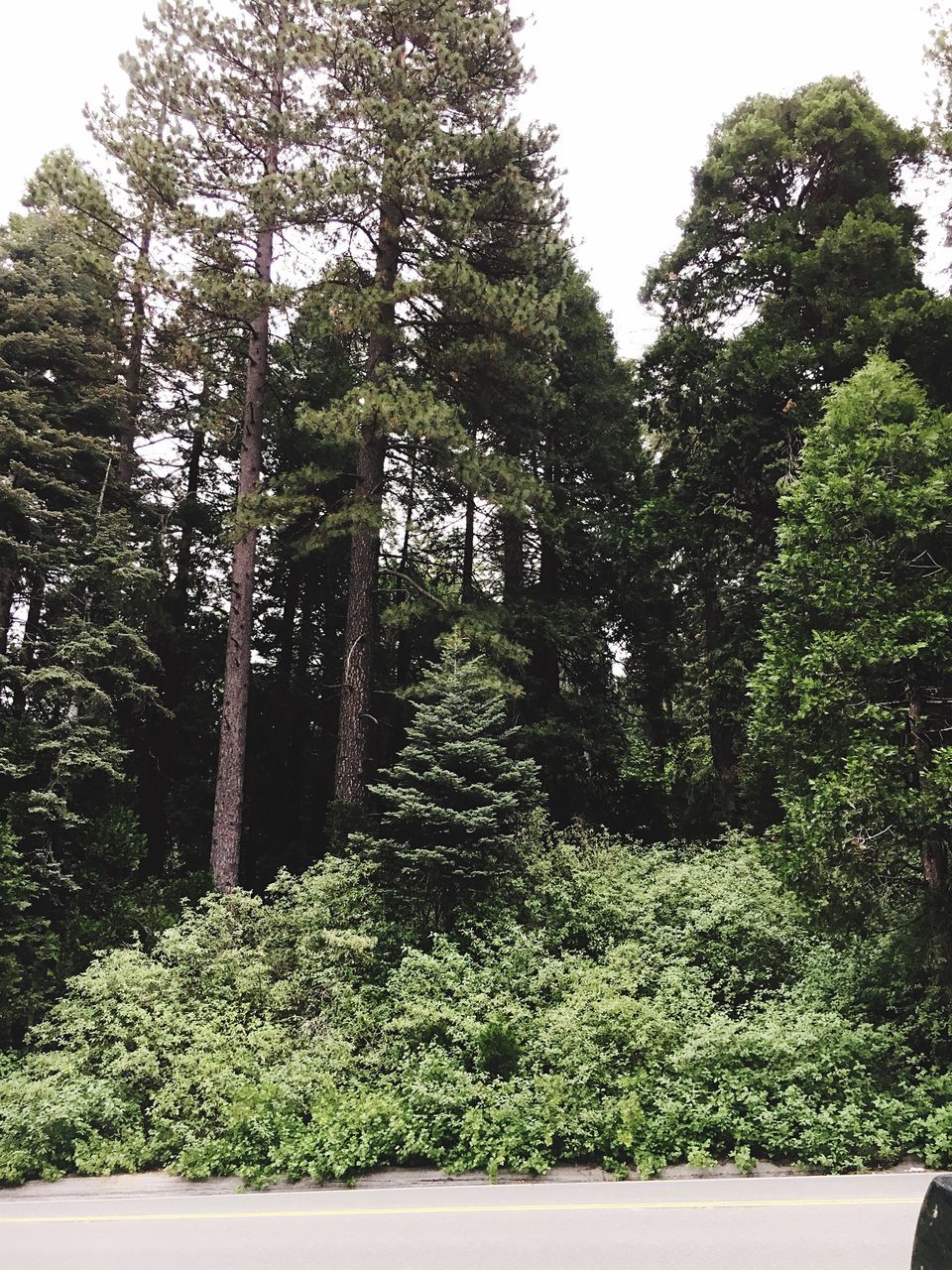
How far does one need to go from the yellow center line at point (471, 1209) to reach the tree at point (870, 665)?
10.8 feet

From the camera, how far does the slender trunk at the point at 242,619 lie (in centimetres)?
1253

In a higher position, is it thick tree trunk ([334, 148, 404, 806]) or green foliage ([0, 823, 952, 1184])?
thick tree trunk ([334, 148, 404, 806])

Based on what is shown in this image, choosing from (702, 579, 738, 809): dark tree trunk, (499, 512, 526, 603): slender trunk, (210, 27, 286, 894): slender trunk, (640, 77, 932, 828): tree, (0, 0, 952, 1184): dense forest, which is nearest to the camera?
(0, 0, 952, 1184): dense forest

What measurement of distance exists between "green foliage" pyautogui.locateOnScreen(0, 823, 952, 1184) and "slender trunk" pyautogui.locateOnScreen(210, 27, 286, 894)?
2.15 metres

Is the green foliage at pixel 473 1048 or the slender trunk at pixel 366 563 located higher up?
the slender trunk at pixel 366 563

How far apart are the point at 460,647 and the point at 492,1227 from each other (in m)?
6.89

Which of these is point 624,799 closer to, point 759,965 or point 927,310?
point 759,965


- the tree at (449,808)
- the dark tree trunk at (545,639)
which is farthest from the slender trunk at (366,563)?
the dark tree trunk at (545,639)

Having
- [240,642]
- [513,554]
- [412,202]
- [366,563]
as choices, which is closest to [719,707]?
[513,554]

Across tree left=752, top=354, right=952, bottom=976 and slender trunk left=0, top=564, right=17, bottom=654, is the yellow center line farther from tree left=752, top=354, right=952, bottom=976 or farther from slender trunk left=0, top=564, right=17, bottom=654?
slender trunk left=0, top=564, right=17, bottom=654

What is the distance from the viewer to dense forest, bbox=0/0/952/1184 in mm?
7465

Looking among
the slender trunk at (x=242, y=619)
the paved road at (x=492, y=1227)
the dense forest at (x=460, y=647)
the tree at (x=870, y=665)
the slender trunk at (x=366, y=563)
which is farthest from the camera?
the slender trunk at (x=366, y=563)

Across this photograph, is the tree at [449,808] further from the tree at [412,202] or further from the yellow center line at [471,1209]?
the yellow center line at [471,1209]

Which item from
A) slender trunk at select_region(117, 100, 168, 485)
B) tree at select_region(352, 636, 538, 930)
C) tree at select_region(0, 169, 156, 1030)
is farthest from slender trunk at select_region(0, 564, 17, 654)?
tree at select_region(352, 636, 538, 930)
